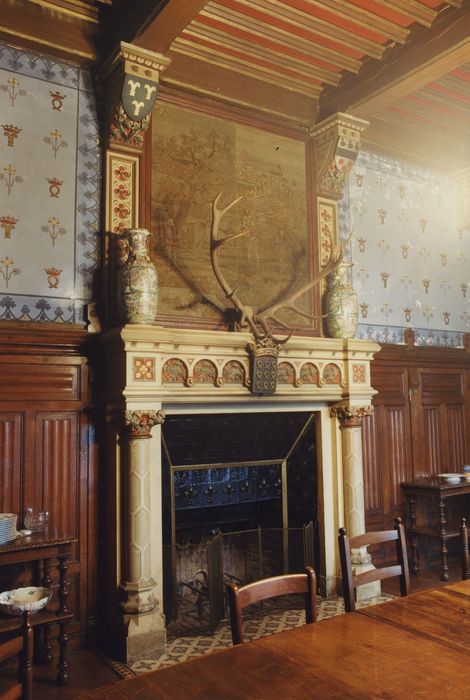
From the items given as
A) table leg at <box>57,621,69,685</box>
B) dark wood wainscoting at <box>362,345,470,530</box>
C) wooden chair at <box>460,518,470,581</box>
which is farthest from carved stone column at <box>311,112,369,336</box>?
table leg at <box>57,621,69,685</box>

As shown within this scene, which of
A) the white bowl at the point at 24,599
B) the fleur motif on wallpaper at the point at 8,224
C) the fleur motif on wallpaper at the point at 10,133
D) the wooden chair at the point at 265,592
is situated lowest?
the white bowl at the point at 24,599

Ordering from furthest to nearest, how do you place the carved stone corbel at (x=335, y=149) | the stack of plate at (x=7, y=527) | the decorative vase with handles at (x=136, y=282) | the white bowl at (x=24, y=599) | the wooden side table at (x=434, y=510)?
1. the wooden side table at (x=434, y=510)
2. the carved stone corbel at (x=335, y=149)
3. the decorative vase with handles at (x=136, y=282)
4. the stack of plate at (x=7, y=527)
5. the white bowl at (x=24, y=599)

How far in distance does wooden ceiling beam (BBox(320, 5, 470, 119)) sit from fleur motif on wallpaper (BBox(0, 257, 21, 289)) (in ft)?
9.65

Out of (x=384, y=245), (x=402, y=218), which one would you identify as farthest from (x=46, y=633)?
(x=402, y=218)

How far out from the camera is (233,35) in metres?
4.14

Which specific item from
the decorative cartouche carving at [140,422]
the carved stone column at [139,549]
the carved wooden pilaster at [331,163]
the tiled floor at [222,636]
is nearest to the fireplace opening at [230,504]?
the tiled floor at [222,636]

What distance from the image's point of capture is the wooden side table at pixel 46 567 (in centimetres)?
308

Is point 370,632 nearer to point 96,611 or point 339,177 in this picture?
point 96,611

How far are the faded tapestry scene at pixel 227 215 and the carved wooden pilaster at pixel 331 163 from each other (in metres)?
0.16

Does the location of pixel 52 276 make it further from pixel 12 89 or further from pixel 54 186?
pixel 12 89

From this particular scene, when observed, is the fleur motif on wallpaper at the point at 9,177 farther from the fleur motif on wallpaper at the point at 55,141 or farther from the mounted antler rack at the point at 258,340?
the mounted antler rack at the point at 258,340

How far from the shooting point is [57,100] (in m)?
3.88

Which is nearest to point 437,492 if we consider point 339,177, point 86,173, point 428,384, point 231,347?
point 428,384

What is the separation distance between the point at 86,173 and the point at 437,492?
151 inches
